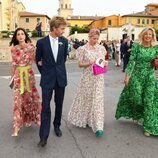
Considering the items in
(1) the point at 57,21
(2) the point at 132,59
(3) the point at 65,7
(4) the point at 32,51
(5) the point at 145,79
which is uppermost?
(3) the point at 65,7

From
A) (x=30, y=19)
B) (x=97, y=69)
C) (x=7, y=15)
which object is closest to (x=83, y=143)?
(x=97, y=69)

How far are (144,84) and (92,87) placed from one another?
90cm

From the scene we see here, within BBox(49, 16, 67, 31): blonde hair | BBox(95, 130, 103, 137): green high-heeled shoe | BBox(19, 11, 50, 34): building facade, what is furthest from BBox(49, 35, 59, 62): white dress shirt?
BBox(19, 11, 50, 34): building facade

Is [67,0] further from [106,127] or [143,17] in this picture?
[106,127]

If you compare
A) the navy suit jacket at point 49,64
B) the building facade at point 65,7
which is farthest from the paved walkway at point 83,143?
the building facade at point 65,7

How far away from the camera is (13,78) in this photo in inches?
228

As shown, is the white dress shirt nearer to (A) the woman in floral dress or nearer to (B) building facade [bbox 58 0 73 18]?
(A) the woman in floral dress

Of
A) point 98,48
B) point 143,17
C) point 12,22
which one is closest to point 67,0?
point 143,17

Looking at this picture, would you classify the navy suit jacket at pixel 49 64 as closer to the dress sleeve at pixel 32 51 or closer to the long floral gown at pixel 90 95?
the dress sleeve at pixel 32 51

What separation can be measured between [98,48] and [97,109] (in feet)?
3.42

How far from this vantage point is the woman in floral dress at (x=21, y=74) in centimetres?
567

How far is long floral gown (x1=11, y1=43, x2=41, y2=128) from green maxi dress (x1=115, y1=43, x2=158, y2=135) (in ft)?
5.48

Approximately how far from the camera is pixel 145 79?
232 inches

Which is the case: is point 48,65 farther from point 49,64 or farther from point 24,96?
point 24,96
